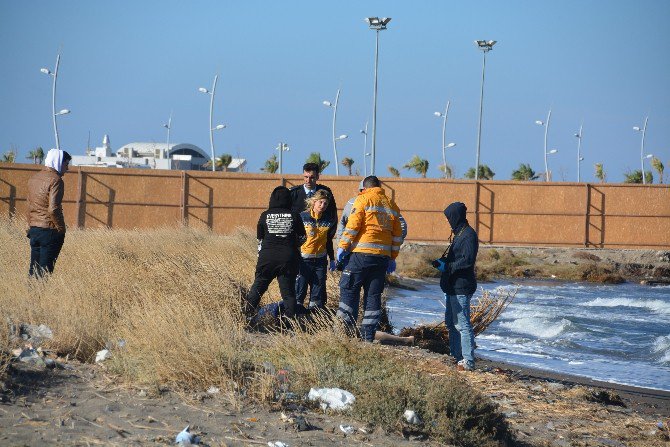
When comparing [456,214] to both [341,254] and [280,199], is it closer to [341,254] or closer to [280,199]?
[341,254]

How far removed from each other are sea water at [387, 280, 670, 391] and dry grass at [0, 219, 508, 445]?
13.7 feet

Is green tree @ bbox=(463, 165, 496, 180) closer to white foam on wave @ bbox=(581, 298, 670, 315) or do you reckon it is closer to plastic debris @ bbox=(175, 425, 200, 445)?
white foam on wave @ bbox=(581, 298, 670, 315)

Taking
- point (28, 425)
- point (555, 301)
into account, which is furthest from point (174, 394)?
point (555, 301)

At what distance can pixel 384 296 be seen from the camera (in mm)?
12305

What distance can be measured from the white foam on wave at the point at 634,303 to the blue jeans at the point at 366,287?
1561 centimetres

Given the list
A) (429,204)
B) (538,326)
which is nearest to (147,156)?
(429,204)

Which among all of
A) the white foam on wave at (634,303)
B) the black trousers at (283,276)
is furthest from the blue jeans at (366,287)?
the white foam on wave at (634,303)

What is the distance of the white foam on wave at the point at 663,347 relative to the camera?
50.0ft

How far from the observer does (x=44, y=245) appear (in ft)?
32.8

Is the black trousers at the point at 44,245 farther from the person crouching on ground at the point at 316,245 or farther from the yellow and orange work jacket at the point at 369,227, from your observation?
the yellow and orange work jacket at the point at 369,227

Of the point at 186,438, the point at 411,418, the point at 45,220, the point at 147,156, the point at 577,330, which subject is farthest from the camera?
the point at 147,156

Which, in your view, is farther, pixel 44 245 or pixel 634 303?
pixel 634 303

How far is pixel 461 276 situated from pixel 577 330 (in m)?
9.36

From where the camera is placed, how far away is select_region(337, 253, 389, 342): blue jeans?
946 centimetres
